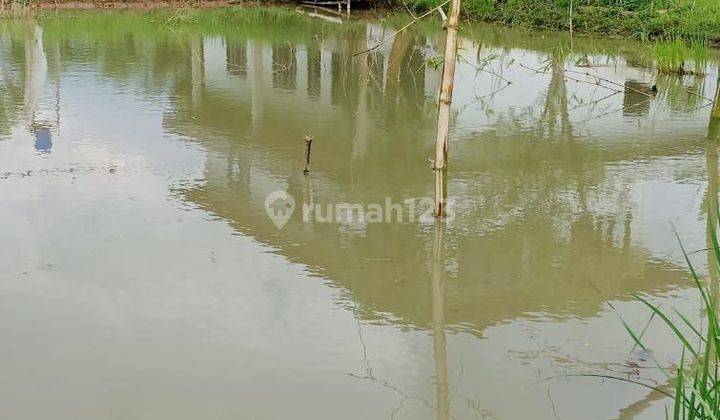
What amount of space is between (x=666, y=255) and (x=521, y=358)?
1.66 metres

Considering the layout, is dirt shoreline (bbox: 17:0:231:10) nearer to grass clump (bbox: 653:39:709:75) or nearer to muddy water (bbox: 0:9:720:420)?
muddy water (bbox: 0:9:720:420)

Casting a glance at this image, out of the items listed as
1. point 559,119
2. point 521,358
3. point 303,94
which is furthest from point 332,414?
point 303,94

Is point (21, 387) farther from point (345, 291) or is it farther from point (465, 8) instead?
point (465, 8)

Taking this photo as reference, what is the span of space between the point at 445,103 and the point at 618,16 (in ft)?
34.3

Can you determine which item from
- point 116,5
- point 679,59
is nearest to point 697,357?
point 679,59

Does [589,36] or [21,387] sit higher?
[589,36]

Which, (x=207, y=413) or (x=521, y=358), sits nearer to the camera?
(x=207, y=413)

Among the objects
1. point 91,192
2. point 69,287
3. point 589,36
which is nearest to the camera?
point 69,287

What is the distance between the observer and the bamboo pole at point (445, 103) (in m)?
5.42

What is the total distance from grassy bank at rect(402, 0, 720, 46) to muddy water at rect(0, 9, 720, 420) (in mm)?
3441

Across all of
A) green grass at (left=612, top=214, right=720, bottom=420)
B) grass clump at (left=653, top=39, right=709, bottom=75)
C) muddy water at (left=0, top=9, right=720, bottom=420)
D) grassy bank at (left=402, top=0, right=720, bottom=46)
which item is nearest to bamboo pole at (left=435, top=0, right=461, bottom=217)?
muddy water at (left=0, top=9, right=720, bottom=420)

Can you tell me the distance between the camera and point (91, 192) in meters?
6.05

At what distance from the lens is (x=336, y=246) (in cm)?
522

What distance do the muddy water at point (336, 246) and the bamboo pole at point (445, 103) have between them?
171 millimetres
